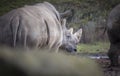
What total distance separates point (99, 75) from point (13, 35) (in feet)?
7.97

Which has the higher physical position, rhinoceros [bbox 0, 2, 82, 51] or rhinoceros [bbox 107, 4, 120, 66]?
rhinoceros [bbox 0, 2, 82, 51]

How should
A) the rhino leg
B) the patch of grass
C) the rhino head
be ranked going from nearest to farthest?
the rhino head < the rhino leg < the patch of grass

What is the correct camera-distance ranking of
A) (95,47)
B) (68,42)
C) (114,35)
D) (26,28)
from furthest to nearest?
(95,47) < (114,35) < (68,42) < (26,28)

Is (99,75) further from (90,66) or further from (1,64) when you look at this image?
(1,64)

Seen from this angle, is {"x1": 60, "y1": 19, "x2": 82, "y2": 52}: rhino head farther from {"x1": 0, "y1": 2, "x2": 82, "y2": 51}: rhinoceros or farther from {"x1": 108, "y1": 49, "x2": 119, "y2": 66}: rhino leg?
{"x1": 0, "y1": 2, "x2": 82, "y2": 51}: rhinoceros

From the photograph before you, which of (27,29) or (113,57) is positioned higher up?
(27,29)

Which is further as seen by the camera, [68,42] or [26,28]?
[68,42]

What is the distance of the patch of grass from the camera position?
8.22m

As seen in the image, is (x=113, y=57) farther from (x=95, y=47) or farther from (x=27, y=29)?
(x=27, y=29)

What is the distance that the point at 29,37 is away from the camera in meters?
2.90

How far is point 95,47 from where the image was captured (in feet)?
27.8

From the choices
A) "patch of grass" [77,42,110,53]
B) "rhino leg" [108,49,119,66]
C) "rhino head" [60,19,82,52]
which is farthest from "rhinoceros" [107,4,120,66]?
"patch of grass" [77,42,110,53]

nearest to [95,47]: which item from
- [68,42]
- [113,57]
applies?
[113,57]

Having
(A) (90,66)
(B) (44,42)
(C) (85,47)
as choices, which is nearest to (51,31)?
(B) (44,42)
